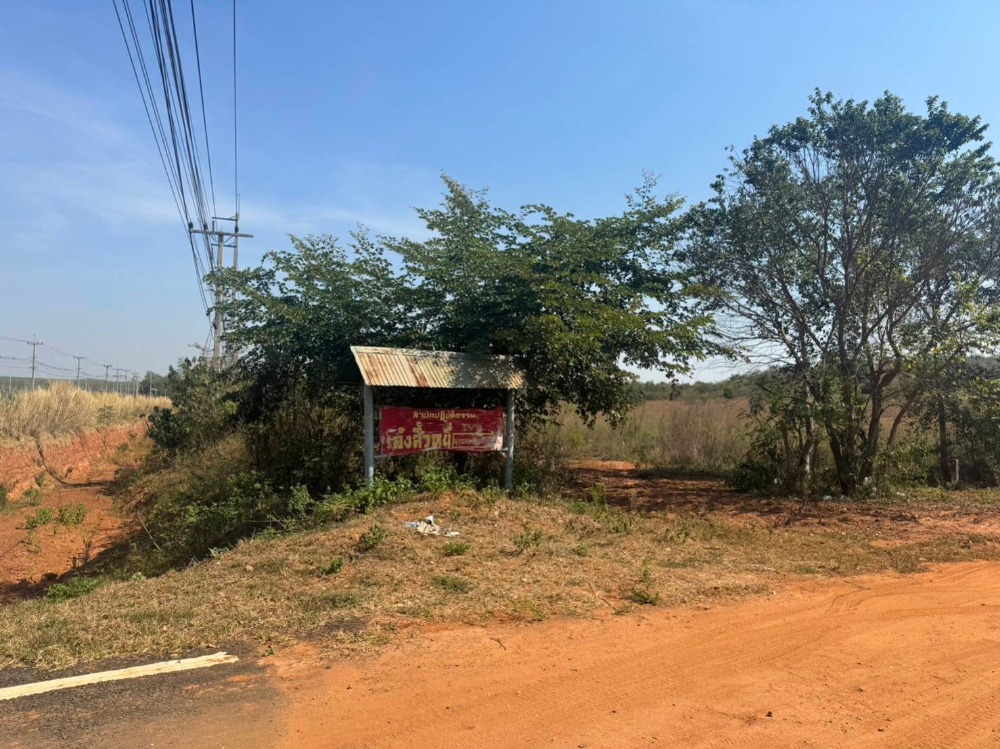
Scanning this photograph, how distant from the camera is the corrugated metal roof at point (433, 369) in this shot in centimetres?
930

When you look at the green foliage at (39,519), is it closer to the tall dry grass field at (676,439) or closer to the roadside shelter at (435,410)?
the roadside shelter at (435,410)

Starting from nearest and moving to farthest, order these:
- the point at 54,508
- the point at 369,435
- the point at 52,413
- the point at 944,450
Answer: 1. the point at 369,435
2. the point at 54,508
3. the point at 944,450
4. the point at 52,413

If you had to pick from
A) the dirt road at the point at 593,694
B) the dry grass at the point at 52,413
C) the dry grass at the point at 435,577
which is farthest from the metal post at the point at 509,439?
the dry grass at the point at 52,413

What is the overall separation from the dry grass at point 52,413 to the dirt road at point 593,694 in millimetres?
22590

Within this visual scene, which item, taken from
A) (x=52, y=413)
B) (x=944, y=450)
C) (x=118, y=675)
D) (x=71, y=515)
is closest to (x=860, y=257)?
(x=944, y=450)

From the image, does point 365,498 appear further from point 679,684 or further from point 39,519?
point 39,519

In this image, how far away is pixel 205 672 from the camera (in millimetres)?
4520

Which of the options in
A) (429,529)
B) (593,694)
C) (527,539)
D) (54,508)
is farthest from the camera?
(54,508)

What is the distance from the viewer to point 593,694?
165 inches

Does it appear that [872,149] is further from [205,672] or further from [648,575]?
[205,672]

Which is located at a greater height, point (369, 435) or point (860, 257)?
point (860, 257)

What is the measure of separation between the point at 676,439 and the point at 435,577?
14.4 meters

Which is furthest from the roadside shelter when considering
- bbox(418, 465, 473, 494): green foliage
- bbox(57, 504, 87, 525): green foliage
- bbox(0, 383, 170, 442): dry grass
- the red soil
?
bbox(0, 383, 170, 442): dry grass

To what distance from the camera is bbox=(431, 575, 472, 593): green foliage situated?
246 inches
